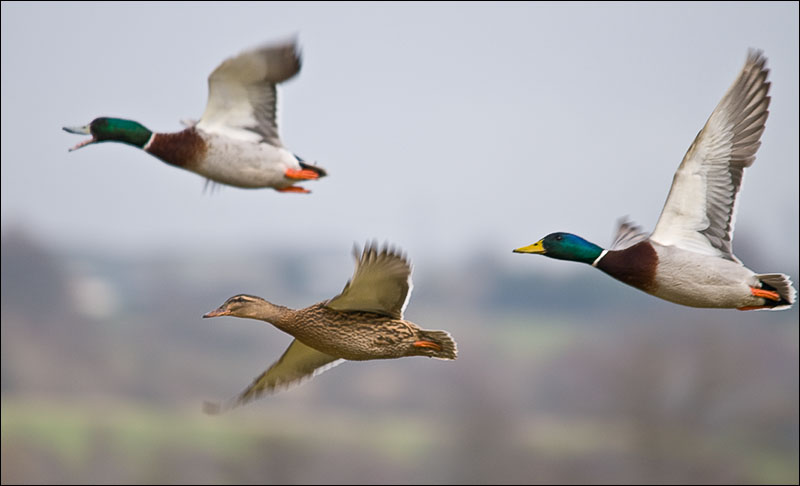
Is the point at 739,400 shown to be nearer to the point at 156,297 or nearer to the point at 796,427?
the point at 796,427

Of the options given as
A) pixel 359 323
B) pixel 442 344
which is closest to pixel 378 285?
pixel 359 323

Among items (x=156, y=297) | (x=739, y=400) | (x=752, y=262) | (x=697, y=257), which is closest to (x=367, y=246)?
(x=697, y=257)

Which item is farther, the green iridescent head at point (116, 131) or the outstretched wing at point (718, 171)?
the green iridescent head at point (116, 131)

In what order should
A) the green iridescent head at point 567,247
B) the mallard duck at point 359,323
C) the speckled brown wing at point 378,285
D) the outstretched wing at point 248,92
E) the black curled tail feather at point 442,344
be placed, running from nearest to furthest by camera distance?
1. the speckled brown wing at point 378,285
2. the mallard duck at point 359,323
3. the black curled tail feather at point 442,344
4. the green iridescent head at point 567,247
5. the outstretched wing at point 248,92

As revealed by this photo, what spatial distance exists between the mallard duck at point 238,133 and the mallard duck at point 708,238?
1335mm

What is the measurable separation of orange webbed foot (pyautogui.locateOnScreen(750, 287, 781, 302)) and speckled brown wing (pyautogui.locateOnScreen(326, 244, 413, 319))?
63.5 inches

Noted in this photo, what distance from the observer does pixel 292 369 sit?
16.9ft

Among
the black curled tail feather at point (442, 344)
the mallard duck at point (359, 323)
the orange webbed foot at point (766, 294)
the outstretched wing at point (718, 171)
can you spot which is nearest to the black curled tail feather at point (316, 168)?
the mallard duck at point (359, 323)

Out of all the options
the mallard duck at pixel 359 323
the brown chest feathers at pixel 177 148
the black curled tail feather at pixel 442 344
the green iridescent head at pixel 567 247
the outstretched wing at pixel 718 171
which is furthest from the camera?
the brown chest feathers at pixel 177 148

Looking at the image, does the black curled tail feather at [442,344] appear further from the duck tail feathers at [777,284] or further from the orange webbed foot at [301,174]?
the duck tail feathers at [777,284]

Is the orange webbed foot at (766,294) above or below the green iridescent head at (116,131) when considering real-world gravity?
below

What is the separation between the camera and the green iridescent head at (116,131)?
5078 millimetres

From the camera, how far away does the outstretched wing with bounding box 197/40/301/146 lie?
17.6 ft

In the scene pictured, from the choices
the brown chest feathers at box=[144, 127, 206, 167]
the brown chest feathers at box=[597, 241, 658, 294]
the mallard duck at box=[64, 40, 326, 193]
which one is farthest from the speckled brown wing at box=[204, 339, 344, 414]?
the brown chest feathers at box=[597, 241, 658, 294]
